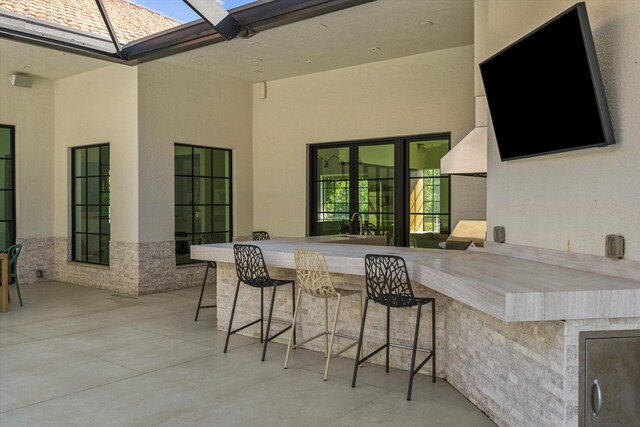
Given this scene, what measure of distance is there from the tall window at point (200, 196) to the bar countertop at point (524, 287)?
4.81 meters

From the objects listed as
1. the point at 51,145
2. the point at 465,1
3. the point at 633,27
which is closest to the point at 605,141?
the point at 633,27

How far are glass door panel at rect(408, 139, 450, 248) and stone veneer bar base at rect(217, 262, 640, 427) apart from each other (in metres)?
2.85

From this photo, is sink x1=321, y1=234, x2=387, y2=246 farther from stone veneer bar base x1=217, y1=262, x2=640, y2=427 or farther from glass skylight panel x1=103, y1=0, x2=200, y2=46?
glass skylight panel x1=103, y1=0, x2=200, y2=46

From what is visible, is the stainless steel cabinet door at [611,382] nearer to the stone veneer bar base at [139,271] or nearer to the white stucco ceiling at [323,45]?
the white stucco ceiling at [323,45]

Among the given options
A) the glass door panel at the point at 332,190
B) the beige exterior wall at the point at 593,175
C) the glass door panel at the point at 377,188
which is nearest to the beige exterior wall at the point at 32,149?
the glass door panel at the point at 332,190

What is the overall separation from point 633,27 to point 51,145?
8558mm

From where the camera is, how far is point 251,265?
4.47 metres

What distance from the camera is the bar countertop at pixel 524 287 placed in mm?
2266

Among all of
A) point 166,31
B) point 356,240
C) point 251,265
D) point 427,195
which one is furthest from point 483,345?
point 166,31

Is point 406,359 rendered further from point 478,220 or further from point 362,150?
point 362,150

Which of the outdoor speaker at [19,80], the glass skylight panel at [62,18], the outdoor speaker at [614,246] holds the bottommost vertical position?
the outdoor speaker at [614,246]

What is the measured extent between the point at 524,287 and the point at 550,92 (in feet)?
4.51

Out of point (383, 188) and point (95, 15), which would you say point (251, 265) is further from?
point (95, 15)

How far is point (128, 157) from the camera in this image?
7523mm
